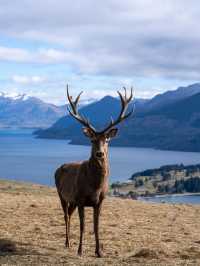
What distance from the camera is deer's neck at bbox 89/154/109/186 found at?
47.3 feet

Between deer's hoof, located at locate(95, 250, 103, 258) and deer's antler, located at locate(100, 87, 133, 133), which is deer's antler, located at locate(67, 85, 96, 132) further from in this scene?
deer's hoof, located at locate(95, 250, 103, 258)

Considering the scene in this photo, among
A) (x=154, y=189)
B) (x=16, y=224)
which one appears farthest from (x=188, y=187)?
(x=16, y=224)

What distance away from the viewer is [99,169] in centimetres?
1451

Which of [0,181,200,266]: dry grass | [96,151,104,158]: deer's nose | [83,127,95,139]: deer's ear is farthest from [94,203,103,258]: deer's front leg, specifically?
[83,127,95,139]: deer's ear

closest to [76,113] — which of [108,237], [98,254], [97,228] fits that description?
[97,228]

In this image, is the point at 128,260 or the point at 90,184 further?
the point at 90,184

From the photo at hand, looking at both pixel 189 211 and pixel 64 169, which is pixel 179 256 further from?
pixel 189 211

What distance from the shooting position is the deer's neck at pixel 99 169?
14.4 m

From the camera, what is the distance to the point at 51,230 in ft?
61.5

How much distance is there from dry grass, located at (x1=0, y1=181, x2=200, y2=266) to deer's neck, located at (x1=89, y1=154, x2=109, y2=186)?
1807 millimetres

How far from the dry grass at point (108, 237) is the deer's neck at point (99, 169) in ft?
5.93

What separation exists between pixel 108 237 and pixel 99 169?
3.81m

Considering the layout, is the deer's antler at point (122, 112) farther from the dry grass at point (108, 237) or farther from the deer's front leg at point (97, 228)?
the dry grass at point (108, 237)

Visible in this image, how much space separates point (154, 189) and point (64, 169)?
15245 cm
